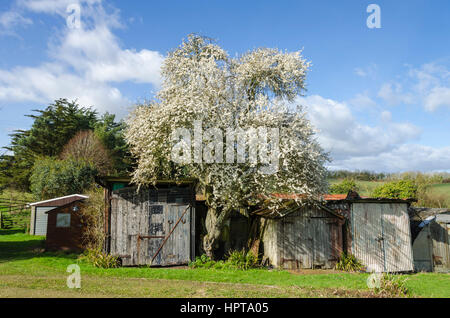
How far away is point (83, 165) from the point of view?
94.2ft

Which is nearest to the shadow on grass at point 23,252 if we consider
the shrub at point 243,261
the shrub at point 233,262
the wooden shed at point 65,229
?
the wooden shed at point 65,229

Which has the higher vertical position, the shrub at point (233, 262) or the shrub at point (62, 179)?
the shrub at point (62, 179)

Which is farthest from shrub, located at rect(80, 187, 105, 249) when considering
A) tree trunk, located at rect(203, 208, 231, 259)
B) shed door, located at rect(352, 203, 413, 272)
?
shed door, located at rect(352, 203, 413, 272)

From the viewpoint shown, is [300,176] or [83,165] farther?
[83,165]

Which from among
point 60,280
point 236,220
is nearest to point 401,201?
point 236,220

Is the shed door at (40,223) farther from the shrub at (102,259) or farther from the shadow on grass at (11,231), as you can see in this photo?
the shrub at (102,259)

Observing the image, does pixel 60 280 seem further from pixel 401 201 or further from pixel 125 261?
pixel 401 201

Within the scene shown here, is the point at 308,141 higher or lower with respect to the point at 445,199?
higher

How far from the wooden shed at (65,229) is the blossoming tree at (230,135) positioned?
7092 mm

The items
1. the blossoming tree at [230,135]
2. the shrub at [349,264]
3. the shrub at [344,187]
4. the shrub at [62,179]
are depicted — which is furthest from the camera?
the shrub at [344,187]

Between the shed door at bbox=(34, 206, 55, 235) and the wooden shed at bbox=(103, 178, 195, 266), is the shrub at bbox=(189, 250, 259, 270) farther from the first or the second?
the shed door at bbox=(34, 206, 55, 235)

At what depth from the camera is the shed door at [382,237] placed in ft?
46.0

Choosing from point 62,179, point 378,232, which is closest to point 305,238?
point 378,232
